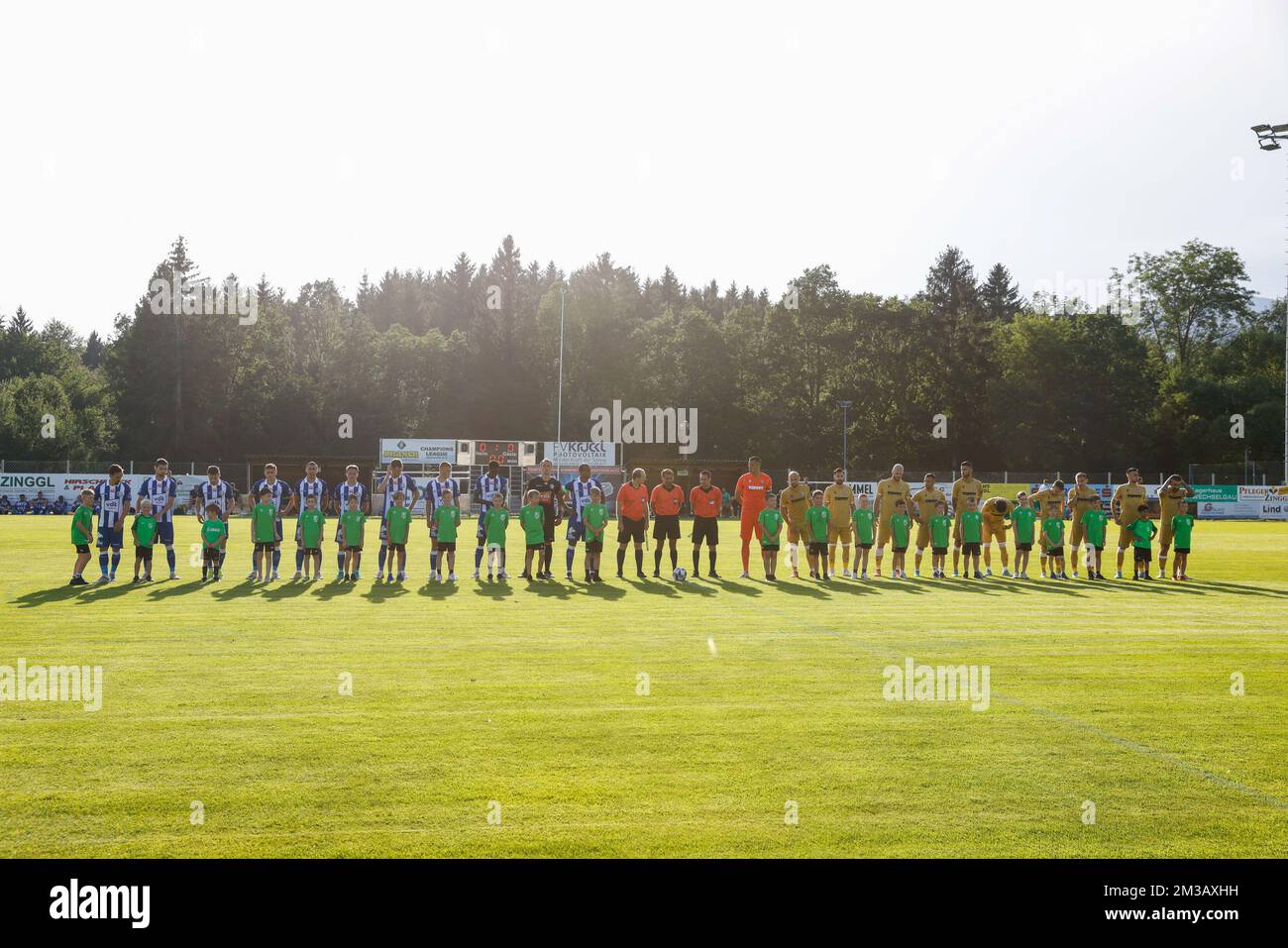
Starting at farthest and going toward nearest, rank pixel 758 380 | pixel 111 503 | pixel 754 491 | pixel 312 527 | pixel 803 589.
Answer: pixel 758 380 < pixel 754 491 < pixel 312 527 < pixel 111 503 < pixel 803 589

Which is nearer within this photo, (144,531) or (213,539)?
(144,531)

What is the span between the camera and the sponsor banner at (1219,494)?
5594 centimetres

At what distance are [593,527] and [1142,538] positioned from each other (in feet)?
33.5

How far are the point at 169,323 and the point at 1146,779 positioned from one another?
3107 inches

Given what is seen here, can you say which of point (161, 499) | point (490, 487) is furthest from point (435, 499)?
point (161, 499)

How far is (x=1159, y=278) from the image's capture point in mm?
87438

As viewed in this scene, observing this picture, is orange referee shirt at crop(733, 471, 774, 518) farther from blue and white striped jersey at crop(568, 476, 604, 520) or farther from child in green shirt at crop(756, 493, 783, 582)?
blue and white striped jersey at crop(568, 476, 604, 520)

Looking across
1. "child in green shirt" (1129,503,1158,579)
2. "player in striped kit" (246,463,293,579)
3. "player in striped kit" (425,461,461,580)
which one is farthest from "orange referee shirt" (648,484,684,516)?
"child in green shirt" (1129,503,1158,579)

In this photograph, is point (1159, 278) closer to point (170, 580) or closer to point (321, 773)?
point (170, 580)

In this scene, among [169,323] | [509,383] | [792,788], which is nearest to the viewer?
[792,788]

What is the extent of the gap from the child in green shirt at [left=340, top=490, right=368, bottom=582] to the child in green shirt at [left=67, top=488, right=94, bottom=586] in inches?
155

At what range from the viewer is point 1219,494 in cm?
5612

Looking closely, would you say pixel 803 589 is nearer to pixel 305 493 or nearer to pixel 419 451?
pixel 305 493
